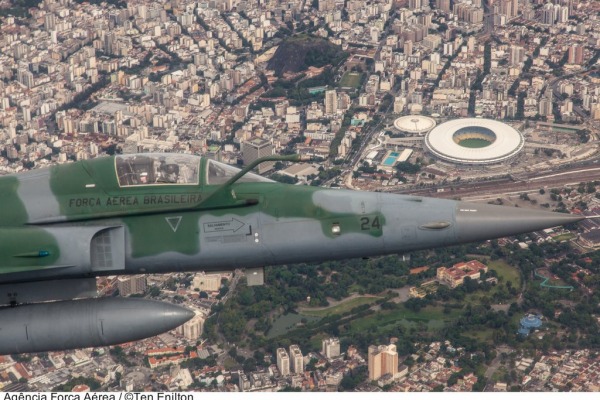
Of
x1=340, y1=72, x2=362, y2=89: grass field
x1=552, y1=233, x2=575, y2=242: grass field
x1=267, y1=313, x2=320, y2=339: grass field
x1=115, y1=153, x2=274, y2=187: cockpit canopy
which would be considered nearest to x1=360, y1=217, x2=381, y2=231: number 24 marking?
x1=115, y1=153, x2=274, y2=187: cockpit canopy

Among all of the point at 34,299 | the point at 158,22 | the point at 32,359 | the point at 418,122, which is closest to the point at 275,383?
the point at 32,359

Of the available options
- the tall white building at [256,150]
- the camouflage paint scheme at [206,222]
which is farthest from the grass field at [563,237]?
the camouflage paint scheme at [206,222]

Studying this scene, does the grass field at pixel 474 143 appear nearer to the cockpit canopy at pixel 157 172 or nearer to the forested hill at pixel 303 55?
the forested hill at pixel 303 55

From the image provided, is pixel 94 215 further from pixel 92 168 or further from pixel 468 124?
pixel 468 124

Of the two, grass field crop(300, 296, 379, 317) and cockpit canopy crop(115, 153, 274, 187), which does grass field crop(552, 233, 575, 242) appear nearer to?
grass field crop(300, 296, 379, 317)

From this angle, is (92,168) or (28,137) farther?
(28,137)
